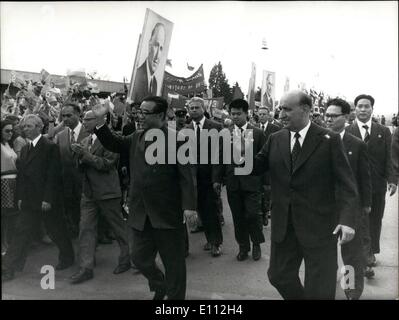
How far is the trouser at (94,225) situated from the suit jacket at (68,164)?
622 millimetres

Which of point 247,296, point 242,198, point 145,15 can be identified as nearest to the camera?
point 247,296

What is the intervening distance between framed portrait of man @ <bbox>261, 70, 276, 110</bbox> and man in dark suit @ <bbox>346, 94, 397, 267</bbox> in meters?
6.84

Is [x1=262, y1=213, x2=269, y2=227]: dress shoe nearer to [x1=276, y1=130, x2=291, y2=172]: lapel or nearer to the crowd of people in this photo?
the crowd of people

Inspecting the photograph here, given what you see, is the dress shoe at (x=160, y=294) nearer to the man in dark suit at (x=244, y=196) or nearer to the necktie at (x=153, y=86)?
the man in dark suit at (x=244, y=196)

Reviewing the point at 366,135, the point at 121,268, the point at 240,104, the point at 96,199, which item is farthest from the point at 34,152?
the point at 366,135

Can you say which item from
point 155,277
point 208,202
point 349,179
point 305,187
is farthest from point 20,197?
point 349,179

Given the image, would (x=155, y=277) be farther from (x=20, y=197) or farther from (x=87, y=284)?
(x=20, y=197)

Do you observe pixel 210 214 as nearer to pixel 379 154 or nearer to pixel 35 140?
pixel 379 154

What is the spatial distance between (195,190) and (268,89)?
9472 millimetres

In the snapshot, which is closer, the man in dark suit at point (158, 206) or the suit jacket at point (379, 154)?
the man in dark suit at point (158, 206)

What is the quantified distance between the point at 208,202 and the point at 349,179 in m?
2.75

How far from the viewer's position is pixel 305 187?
3.62 metres

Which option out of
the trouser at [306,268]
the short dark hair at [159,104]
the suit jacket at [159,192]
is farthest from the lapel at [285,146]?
the short dark hair at [159,104]

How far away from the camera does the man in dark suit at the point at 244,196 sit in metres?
5.86
